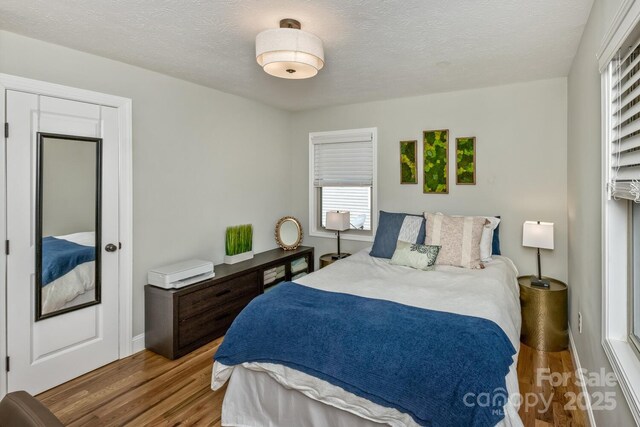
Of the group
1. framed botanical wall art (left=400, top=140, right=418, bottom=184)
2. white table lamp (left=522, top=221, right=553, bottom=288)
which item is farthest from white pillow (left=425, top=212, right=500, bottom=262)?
framed botanical wall art (left=400, top=140, right=418, bottom=184)

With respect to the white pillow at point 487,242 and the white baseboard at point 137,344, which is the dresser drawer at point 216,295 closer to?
the white baseboard at point 137,344

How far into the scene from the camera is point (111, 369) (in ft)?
9.30

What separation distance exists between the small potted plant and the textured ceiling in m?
1.58

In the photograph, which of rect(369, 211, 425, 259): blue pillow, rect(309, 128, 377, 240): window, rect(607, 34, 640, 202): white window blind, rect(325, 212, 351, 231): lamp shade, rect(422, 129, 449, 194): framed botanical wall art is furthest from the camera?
rect(309, 128, 377, 240): window

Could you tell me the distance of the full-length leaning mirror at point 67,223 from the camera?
2537 millimetres

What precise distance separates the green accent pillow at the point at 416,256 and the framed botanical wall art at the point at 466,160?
102 centimetres

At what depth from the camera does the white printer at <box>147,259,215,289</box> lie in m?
3.02

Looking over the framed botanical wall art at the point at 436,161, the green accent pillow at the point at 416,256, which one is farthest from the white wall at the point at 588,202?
the framed botanical wall art at the point at 436,161

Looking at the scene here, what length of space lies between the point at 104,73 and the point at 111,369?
93.8 inches

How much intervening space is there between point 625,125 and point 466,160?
235 cm

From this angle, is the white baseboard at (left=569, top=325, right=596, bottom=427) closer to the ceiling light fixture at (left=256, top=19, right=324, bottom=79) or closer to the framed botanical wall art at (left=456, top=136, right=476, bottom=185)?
the framed botanical wall art at (left=456, top=136, right=476, bottom=185)

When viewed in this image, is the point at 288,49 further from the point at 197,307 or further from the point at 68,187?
the point at 197,307

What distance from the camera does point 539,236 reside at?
315 cm

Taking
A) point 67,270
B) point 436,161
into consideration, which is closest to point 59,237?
point 67,270
